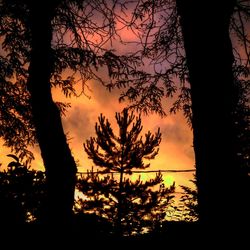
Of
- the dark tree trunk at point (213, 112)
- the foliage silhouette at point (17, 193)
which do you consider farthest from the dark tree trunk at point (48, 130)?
the dark tree trunk at point (213, 112)

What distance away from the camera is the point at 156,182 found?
23.5m

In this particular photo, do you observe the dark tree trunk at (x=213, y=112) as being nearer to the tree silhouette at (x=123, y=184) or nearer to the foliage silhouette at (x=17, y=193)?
the foliage silhouette at (x=17, y=193)

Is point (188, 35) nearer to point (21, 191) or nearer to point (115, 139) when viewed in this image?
point (21, 191)

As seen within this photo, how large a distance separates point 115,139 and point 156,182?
156 inches

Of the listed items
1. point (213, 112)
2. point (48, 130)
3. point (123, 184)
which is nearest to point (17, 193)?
point (48, 130)

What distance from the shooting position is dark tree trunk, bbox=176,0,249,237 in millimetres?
2408

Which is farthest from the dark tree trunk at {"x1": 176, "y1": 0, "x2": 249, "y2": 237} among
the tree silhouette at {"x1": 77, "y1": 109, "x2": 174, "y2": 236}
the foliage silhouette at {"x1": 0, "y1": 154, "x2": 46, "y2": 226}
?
the tree silhouette at {"x1": 77, "y1": 109, "x2": 174, "y2": 236}

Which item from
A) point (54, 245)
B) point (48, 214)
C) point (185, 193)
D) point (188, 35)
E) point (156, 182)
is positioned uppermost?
point (156, 182)

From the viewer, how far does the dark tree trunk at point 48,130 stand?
4.83 metres

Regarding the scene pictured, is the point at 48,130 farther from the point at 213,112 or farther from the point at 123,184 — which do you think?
the point at 123,184

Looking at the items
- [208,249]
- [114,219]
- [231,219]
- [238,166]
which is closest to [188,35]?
[238,166]

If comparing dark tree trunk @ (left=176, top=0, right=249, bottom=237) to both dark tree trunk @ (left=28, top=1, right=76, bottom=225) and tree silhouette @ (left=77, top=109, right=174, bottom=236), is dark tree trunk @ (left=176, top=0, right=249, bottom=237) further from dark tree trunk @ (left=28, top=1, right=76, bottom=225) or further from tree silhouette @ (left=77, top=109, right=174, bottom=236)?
tree silhouette @ (left=77, top=109, right=174, bottom=236)

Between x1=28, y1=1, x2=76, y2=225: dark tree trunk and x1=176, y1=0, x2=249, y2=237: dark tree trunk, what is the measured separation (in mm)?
2708

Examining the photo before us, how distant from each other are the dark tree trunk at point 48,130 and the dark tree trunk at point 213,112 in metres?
2.71
